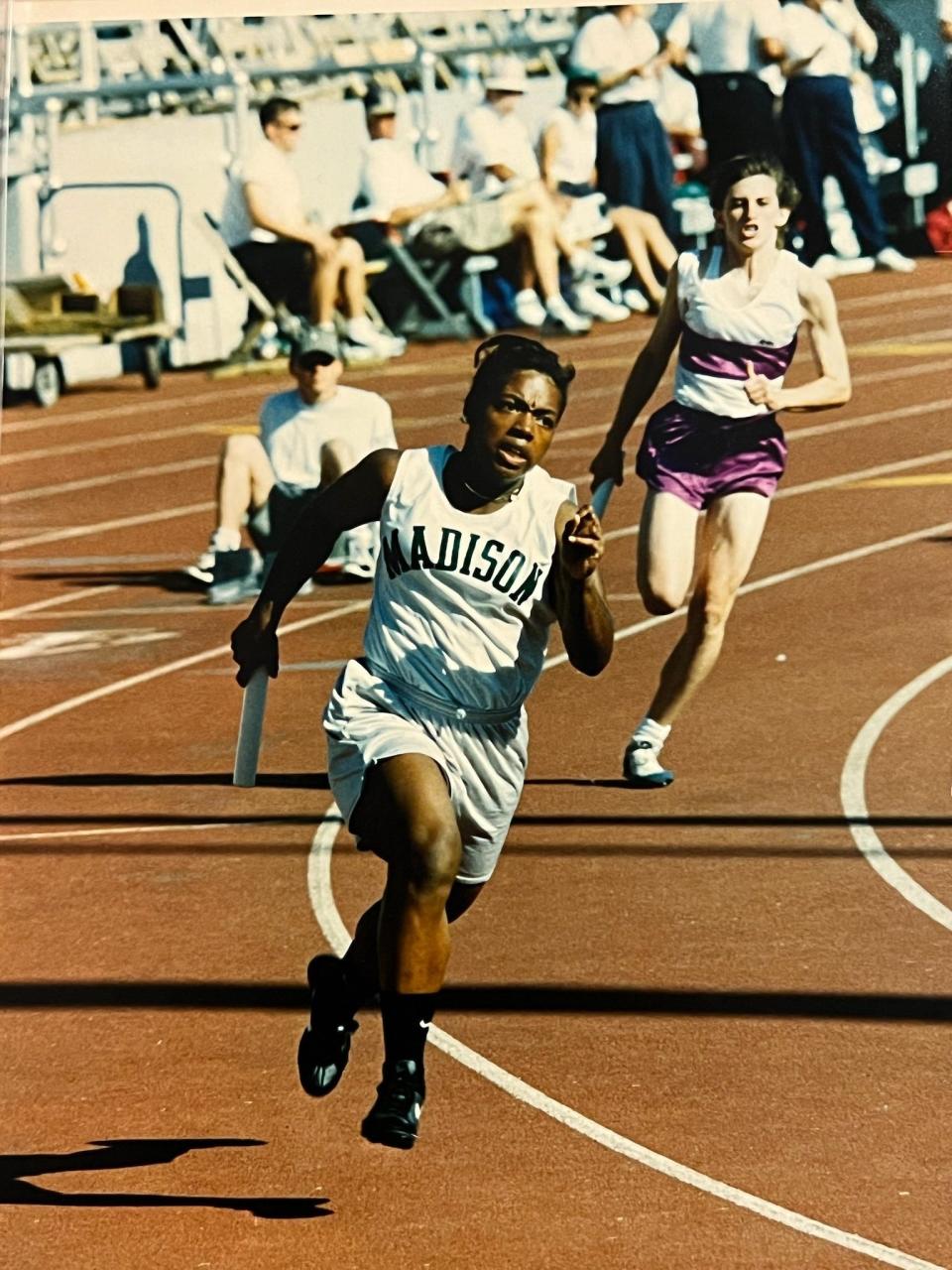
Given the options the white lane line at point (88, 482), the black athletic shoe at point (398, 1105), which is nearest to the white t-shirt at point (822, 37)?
the white lane line at point (88, 482)

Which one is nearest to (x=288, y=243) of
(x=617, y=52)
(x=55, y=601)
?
(x=617, y=52)

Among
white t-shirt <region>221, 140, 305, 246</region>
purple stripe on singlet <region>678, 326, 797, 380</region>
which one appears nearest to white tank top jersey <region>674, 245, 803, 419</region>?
purple stripe on singlet <region>678, 326, 797, 380</region>

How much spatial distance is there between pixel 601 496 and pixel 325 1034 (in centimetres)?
178

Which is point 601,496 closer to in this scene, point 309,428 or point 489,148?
point 309,428

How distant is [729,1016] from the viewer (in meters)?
6.30

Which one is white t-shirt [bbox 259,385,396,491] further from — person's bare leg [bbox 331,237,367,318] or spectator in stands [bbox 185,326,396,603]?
person's bare leg [bbox 331,237,367,318]

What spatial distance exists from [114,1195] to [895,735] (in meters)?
2.60

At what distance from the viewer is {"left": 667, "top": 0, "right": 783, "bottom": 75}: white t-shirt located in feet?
21.5

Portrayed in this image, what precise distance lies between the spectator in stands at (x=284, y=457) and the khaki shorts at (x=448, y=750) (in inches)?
29.6

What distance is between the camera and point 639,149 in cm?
664

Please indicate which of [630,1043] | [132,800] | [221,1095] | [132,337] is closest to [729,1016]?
[630,1043]

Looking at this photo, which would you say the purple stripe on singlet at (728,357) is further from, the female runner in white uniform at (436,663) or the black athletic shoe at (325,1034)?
the black athletic shoe at (325,1034)

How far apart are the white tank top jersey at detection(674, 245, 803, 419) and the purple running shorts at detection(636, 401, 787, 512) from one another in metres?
0.04

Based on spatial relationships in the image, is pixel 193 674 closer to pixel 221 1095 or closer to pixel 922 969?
pixel 221 1095
